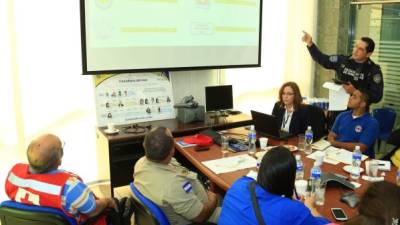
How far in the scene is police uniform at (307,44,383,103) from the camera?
3848 millimetres

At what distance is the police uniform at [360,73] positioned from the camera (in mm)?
3848

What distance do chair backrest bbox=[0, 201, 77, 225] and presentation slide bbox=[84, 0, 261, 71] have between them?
199 centimetres

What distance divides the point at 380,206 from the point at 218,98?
278 centimetres

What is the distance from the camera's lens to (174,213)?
214 centimetres

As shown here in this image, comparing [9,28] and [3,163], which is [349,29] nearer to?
[9,28]

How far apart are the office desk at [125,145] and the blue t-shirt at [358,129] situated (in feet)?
3.14

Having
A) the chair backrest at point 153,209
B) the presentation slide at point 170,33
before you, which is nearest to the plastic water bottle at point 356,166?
the chair backrest at point 153,209

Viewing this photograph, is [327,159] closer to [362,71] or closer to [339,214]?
[339,214]

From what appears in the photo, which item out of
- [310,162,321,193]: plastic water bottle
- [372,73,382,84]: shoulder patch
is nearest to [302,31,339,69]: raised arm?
[372,73,382,84]: shoulder patch

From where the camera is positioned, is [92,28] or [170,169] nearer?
[170,169]

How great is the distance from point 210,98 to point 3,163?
6.78 feet

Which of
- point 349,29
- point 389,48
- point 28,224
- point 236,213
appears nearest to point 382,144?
point 389,48

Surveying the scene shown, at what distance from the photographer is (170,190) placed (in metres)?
2.08

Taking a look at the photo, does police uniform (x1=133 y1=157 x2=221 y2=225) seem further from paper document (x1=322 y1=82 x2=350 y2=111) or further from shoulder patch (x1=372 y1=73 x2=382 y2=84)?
shoulder patch (x1=372 y1=73 x2=382 y2=84)
